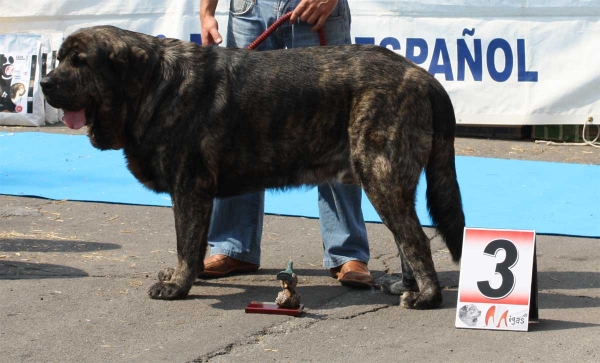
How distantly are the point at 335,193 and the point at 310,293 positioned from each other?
24.3 inches

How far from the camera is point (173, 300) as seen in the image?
4570 millimetres

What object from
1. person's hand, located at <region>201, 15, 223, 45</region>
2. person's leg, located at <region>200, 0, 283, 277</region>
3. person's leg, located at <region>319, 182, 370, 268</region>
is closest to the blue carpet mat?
person's leg, located at <region>319, 182, 370, 268</region>

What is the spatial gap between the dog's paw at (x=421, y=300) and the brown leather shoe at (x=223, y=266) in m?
1.08

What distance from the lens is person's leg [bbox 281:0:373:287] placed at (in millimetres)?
5062

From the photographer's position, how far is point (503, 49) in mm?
9625

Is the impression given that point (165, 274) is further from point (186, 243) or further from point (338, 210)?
point (338, 210)

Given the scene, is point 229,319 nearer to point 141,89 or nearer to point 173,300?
point 173,300

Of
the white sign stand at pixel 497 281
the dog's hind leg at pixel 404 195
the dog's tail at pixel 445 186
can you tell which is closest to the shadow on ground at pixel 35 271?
the dog's hind leg at pixel 404 195

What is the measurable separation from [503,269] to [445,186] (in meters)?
0.55

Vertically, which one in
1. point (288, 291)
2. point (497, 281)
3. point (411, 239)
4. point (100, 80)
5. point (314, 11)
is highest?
point (314, 11)

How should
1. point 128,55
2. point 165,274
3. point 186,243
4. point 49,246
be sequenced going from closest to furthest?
point 128,55
point 186,243
point 165,274
point 49,246

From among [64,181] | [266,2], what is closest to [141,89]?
[266,2]

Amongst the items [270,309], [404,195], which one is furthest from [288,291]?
[404,195]

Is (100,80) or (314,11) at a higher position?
(314,11)
